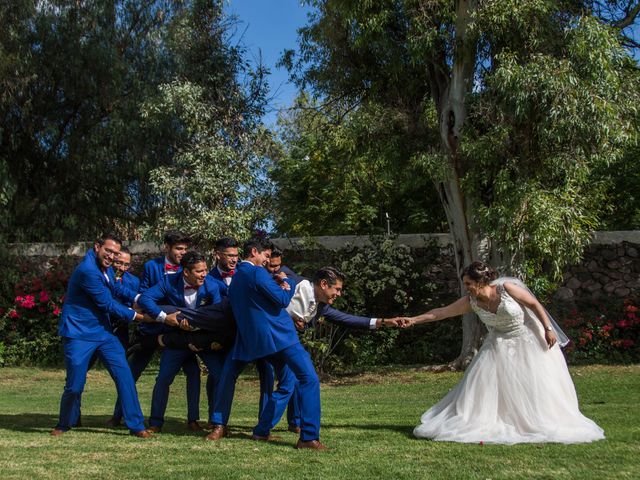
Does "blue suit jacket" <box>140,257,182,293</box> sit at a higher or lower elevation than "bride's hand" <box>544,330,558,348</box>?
higher

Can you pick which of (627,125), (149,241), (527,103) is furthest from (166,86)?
(627,125)

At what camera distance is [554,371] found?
797 centimetres

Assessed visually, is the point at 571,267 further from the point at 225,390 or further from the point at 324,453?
the point at 324,453

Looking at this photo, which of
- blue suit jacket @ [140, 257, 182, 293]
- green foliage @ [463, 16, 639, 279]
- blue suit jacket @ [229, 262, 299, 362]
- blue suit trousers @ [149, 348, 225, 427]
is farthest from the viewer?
green foliage @ [463, 16, 639, 279]

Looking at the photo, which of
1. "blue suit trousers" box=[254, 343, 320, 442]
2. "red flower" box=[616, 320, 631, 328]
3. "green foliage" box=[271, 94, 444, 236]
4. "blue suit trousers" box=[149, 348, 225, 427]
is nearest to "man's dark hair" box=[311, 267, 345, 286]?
"blue suit trousers" box=[254, 343, 320, 442]

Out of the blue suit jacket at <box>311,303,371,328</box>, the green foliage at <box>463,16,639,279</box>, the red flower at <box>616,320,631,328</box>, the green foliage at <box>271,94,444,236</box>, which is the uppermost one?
the green foliage at <box>271,94,444,236</box>

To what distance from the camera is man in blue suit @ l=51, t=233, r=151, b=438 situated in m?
8.28

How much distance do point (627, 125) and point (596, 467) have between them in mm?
7836

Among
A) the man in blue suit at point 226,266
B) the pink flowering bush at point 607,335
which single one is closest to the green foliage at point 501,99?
the pink flowering bush at point 607,335

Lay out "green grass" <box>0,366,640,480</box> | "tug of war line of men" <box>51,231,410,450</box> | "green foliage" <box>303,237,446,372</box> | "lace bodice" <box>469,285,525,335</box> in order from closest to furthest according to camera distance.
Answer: "green grass" <box>0,366,640,480</box> → "tug of war line of men" <box>51,231,410,450</box> → "lace bodice" <box>469,285,525,335</box> → "green foliage" <box>303,237,446,372</box>

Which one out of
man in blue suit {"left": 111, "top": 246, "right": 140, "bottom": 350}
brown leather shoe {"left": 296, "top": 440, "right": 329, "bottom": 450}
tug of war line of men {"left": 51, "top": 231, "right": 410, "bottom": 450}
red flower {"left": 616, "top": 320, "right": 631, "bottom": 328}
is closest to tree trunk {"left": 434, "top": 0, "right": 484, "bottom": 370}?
red flower {"left": 616, "top": 320, "right": 631, "bottom": 328}

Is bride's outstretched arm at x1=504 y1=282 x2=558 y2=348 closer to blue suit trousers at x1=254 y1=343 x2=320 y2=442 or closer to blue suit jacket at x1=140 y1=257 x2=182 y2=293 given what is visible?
blue suit trousers at x1=254 y1=343 x2=320 y2=442

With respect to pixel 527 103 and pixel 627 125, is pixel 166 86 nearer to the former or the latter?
pixel 527 103

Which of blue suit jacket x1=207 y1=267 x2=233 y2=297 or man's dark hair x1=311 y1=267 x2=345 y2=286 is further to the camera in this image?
blue suit jacket x1=207 y1=267 x2=233 y2=297
